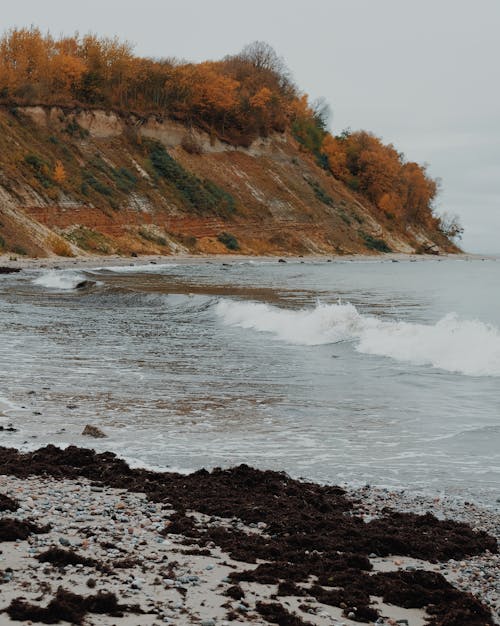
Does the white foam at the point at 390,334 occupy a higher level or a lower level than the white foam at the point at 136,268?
lower

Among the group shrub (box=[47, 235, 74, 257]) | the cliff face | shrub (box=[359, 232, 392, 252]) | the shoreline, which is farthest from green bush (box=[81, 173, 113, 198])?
shrub (box=[359, 232, 392, 252])

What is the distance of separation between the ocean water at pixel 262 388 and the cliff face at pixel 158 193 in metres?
29.1

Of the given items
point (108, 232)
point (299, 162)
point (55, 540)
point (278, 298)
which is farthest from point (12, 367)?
point (299, 162)

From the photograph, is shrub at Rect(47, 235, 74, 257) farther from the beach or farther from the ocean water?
the beach

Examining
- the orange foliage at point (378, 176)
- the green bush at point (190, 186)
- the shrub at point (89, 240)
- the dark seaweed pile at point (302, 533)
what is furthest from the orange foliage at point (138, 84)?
the dark seaweed pile at point (302, 533)

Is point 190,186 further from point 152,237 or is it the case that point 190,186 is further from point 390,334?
point 390,334

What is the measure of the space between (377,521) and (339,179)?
97350 mm

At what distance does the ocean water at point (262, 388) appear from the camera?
26.7 feet

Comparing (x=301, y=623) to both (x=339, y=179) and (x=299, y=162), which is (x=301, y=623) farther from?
(x=339, y=179)

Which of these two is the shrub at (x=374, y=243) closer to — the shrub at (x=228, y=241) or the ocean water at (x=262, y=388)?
the shrub at (x=228, y=241)

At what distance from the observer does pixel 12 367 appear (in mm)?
13133

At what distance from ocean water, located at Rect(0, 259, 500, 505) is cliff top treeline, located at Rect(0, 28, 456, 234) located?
4853 cm

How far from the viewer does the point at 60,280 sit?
3450 centimetres

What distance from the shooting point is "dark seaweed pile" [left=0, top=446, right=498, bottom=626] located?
14.9 ft
